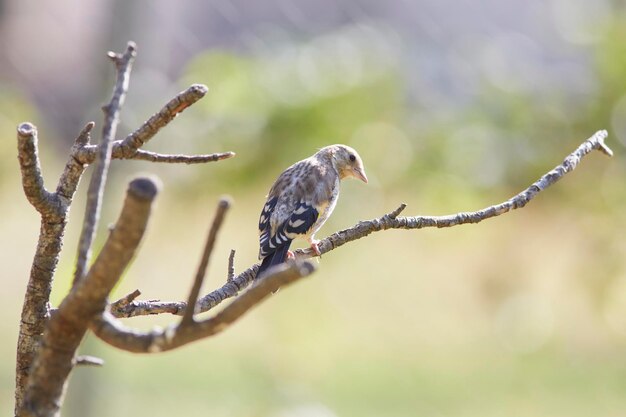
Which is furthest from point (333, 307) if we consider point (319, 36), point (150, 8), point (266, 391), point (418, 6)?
point (418, 6)

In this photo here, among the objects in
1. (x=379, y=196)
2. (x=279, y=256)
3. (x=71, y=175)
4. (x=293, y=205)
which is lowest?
(x=71, y=175)

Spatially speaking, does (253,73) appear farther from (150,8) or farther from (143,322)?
(143,322)

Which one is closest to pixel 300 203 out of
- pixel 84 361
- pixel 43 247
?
pixel 43 247

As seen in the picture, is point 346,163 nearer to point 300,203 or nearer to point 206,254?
point 300,203

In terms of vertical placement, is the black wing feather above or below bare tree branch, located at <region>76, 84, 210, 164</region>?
above

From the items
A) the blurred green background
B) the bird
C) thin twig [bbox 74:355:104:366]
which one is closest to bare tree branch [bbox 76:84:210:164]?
thin twig [bbox 74:355:104:366]

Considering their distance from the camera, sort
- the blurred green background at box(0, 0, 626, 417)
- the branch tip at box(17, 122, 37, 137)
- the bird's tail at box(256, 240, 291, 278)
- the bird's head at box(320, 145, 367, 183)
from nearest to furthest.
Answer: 1. the branch tip at box(17, 122, 37, 137)
2. the bird's tail at box(256, 240, 291, 278)
3. the bird's head at box(320, 145, 367, 183)
4. the blurred green background at box(0, 0, 626, 417)

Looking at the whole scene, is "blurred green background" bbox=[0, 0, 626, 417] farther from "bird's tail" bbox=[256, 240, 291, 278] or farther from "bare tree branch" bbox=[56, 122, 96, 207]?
"bare tree branch" bbox=[56, 122, 96, 207]
